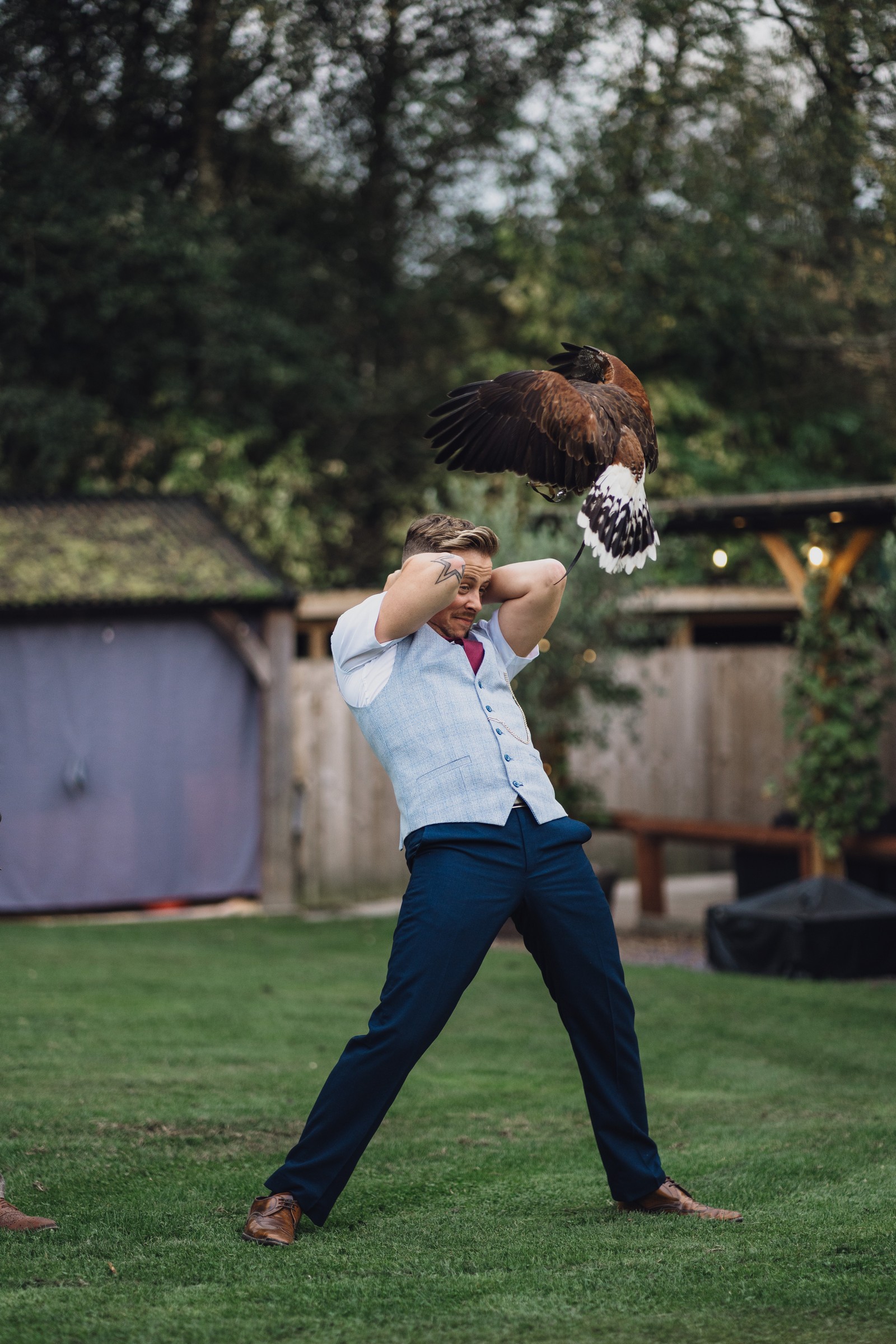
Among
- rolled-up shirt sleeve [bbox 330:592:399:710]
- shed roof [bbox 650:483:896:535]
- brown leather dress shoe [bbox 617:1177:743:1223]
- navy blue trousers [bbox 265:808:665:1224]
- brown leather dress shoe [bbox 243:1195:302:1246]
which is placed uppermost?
shed roof [bbox 650:483:896:535]

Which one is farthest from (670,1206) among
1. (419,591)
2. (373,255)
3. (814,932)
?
(373,255)

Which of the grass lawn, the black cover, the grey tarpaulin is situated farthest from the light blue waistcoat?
the grey tarpaulin

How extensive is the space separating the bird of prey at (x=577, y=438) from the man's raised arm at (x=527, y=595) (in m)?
0.22

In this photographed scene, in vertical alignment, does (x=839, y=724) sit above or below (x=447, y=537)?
below

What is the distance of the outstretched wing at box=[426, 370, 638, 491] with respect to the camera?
3305 mm

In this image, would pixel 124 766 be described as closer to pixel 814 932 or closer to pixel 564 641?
pixel 564 641

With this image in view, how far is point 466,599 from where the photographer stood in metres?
3.45

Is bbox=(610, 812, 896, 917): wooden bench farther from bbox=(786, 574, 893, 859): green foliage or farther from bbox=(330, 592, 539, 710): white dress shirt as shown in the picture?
bbox=(330, 592, 539, 710): white dress shirt

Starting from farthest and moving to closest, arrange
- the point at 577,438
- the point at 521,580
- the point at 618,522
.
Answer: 1. the point at 521,580
2. the point at 577,438
3. the point at 618,522

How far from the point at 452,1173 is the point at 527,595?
1.73 metres

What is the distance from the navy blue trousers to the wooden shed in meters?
7.65

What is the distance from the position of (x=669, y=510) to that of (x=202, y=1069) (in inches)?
198

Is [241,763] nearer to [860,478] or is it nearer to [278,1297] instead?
[278,1297]

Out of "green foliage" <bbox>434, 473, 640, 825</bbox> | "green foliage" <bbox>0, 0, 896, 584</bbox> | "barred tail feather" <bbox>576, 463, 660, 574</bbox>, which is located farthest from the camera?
"green foliage" <bbox>0, 0, 896, 584</bbox>
